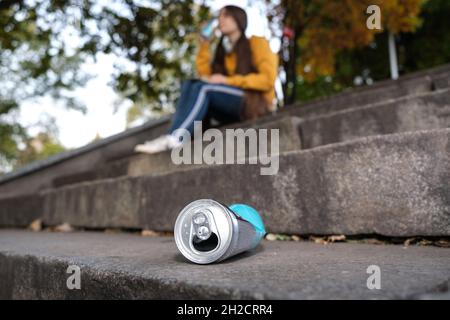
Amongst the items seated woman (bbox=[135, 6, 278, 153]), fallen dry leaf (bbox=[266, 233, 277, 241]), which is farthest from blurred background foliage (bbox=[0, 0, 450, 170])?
fallen dry leaf (bbox=[266, 233, 277, 241])

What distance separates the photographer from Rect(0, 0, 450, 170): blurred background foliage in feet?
15.0

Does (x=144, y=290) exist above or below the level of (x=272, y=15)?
below

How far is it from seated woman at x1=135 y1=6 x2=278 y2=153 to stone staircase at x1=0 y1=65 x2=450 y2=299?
0.52 m

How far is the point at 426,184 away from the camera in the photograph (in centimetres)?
168

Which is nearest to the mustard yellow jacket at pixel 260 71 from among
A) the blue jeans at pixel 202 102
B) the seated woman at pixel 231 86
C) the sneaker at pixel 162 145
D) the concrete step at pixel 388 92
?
the seated woman at pixel 231 86

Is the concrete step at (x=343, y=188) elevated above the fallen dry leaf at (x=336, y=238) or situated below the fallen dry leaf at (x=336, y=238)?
above

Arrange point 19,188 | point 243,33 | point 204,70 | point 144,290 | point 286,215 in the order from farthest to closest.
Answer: point 19,188 → point 204,70 → point 243,33 → point 286,215 → point 144,290

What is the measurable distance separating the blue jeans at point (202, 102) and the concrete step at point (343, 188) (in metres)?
0.94

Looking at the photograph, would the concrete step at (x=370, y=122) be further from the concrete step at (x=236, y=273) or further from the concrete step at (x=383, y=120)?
the concrete step at (x=236, y=273)

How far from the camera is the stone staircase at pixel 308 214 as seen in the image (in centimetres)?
114

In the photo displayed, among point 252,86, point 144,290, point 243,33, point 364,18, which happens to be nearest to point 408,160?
point 144,290

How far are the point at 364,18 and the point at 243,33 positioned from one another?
349 centimetres

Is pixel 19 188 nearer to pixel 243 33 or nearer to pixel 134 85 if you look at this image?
pixel 134 85

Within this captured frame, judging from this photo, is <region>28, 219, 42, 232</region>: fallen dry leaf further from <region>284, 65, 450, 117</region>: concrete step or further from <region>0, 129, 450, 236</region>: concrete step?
<region>284, 65, 450, 117</region>: concrete step
